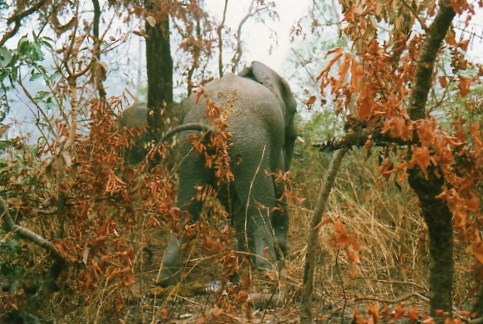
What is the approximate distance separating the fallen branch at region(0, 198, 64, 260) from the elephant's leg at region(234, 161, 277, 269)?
1.83 meters

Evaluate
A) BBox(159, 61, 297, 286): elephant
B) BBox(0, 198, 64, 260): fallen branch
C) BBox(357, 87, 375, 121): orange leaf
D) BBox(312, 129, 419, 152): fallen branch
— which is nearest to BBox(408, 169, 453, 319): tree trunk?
BBox(312, 129, 419, 152): fallen branch

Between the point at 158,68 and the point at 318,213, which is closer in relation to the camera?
the point at 318,213

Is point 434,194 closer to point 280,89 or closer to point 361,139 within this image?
point 361,139

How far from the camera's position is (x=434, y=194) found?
9.08ft

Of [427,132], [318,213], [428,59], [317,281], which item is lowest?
[317,281]

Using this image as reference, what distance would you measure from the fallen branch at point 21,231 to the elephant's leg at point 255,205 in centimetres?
183

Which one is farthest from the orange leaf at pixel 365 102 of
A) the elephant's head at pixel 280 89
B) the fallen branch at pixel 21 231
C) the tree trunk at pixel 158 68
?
the tree trunk at pixel 158 68

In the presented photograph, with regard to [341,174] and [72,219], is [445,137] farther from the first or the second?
[341,174]

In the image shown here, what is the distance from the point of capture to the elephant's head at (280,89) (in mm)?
6285

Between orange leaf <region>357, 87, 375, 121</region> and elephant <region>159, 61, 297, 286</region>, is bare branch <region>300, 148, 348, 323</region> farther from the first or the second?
elephant <region>159, 61, 297, 286</region>

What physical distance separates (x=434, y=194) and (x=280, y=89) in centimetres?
392

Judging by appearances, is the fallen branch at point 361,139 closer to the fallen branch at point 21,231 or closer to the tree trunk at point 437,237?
the tree trunk at point 437,237

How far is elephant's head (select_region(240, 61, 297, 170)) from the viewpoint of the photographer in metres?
6.29

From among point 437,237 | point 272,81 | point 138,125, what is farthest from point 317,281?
point 138,125
